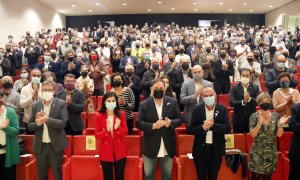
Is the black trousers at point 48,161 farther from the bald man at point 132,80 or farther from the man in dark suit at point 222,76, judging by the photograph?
the man in dark suit at point 222,76

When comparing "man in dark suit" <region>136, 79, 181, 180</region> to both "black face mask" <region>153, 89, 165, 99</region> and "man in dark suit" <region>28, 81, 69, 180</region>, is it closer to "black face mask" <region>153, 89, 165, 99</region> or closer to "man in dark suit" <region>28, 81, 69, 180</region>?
"black face mask" <region>153, 89, 165, 99</region>

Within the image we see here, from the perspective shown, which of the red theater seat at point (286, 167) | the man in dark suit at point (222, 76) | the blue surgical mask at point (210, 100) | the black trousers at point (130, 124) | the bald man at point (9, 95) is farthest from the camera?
the man in dark suit at point (222, 76)

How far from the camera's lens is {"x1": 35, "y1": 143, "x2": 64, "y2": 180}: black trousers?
433 cm

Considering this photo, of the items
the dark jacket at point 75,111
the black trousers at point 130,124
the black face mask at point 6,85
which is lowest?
→ the black trousers at point 130,124

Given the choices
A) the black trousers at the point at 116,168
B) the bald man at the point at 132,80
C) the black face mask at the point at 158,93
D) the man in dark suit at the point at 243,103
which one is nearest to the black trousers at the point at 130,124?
the bald man at the point at 132,80

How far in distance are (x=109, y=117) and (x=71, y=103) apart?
0.91m

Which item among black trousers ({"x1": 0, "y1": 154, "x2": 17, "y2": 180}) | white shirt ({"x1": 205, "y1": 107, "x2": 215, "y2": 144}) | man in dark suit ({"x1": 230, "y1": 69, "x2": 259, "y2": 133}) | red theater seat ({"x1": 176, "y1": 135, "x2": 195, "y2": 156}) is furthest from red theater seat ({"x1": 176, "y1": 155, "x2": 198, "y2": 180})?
black trousers ({"x1": 0, "y1": 154, "x2": 17, "y2": 180})

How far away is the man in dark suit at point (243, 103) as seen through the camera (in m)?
5.13

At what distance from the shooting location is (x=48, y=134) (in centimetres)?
433

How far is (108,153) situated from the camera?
412 cm

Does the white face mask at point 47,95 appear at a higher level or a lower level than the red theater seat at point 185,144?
higher

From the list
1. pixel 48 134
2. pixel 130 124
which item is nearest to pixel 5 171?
pixel 48 134

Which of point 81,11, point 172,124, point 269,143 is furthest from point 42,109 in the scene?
point 81,11

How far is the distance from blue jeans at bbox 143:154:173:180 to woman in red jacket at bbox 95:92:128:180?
0.29 m
